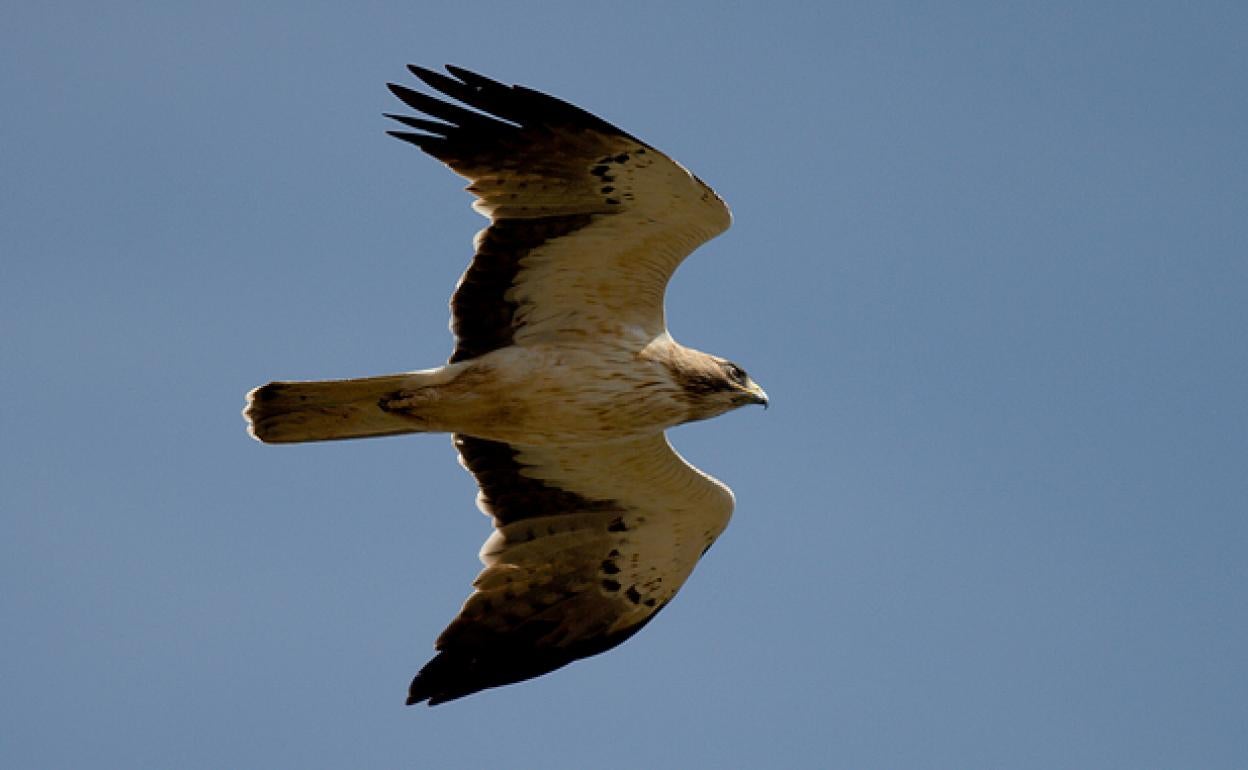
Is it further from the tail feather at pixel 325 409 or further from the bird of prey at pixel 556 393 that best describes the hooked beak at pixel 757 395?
the tail feather at pixel 325 409

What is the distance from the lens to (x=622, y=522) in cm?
1157

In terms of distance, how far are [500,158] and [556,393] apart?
1436 millimetres

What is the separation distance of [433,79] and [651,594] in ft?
12.3

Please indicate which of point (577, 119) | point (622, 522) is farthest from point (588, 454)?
point (577, 119)

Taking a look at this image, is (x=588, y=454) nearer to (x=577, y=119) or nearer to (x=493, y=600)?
(x=493, y=600)

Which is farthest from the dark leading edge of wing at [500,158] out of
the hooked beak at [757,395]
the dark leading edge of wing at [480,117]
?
the hooked beak at [757,395]

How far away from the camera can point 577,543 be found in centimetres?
1157

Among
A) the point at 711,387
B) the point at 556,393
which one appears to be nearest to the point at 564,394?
the point at 556,393

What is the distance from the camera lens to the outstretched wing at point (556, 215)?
33.1 ft

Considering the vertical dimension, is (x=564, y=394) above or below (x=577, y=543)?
above

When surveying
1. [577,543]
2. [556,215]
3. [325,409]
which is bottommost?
[577,543]

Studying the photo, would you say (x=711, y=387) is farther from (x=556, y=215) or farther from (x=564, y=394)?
(x=556, y=215)

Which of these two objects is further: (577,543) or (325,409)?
(577,543)

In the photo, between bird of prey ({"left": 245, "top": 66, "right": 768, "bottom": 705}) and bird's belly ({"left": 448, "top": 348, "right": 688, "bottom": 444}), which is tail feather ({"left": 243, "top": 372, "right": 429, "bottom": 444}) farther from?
bird's belly ({"left": 448, "top": 348, "right": 688, "bottom": 444})
